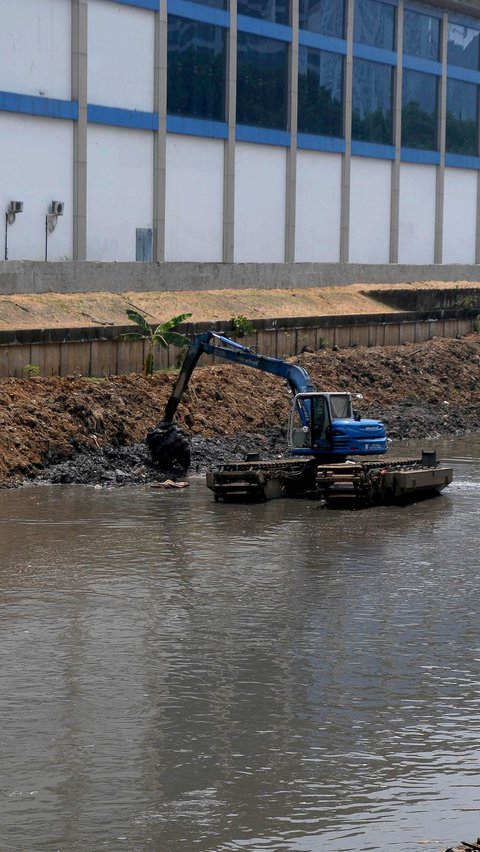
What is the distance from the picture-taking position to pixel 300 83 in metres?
68.3

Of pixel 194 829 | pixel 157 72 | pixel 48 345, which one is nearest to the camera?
pixel 194 829

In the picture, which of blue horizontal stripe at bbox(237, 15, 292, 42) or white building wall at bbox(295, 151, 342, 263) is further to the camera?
white building wall at bbox(295, 151, 342, 263)

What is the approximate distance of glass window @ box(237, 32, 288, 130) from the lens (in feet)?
212

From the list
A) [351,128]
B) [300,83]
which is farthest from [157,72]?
[351,128]

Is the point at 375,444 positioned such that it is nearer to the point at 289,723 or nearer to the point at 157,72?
the point at 289,723

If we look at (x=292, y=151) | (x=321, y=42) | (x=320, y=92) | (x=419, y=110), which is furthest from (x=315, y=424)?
(x=419, y=110)

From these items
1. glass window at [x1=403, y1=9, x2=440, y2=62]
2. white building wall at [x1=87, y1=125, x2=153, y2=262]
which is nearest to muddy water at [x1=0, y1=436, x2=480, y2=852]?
Result: white building wall at [x1=87, y1=125, x2=153, y2=262]

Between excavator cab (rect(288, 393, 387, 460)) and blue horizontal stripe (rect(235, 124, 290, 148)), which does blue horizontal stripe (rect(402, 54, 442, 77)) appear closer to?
blue horizontal stripe (rect(235, 124, 290, 148))

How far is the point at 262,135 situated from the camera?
65.5m

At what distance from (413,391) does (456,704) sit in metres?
37.0

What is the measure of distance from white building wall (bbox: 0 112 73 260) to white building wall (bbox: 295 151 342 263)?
16496mm

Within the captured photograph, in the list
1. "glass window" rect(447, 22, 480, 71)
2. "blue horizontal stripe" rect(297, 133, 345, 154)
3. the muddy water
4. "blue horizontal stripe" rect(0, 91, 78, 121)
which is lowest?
the muddy water

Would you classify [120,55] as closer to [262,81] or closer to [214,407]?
[262,81]

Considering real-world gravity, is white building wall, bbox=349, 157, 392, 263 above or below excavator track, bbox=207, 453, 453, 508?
above
